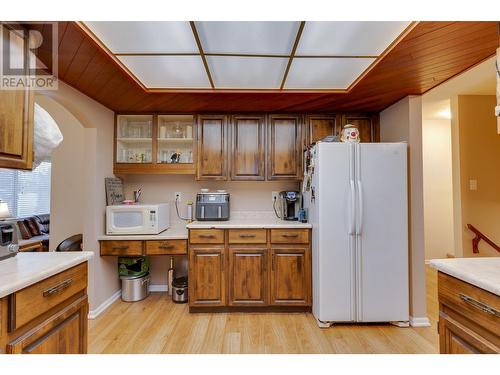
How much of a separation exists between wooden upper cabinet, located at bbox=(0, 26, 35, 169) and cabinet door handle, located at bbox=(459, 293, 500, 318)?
2.20 metres

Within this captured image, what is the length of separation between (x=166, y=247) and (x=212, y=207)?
0.66 metres

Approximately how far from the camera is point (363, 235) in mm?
2336

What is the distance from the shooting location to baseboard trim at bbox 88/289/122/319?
2545mm

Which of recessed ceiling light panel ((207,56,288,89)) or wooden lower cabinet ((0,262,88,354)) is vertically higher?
A: recessed ceiling light panel ((207,56,288,89))

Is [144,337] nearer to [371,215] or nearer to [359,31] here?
[371,215]

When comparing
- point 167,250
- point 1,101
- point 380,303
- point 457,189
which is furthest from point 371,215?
point 1,101

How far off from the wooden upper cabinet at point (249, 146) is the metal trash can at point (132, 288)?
169cm

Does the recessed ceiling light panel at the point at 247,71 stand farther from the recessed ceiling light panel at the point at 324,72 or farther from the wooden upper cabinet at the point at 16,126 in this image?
the wooden upper cabinet at the point at 16,126

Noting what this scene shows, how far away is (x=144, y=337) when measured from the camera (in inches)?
86.5

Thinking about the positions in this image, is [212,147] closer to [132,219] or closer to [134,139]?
[134,139]

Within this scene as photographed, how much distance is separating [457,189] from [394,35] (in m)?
2.75

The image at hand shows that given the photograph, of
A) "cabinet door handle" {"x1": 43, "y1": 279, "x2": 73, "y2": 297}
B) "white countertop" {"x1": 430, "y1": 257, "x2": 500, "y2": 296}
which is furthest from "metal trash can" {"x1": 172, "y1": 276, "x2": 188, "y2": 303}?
"white countertop" {"x1": 430, "y1": 257, "x2": 500, "y2": 296}

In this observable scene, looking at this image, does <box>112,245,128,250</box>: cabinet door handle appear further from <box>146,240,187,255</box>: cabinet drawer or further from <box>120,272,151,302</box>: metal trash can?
<box>120,272,151,302</box>: metal trash can

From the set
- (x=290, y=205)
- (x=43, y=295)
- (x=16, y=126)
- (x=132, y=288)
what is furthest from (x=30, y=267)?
(x=290, y=205)
